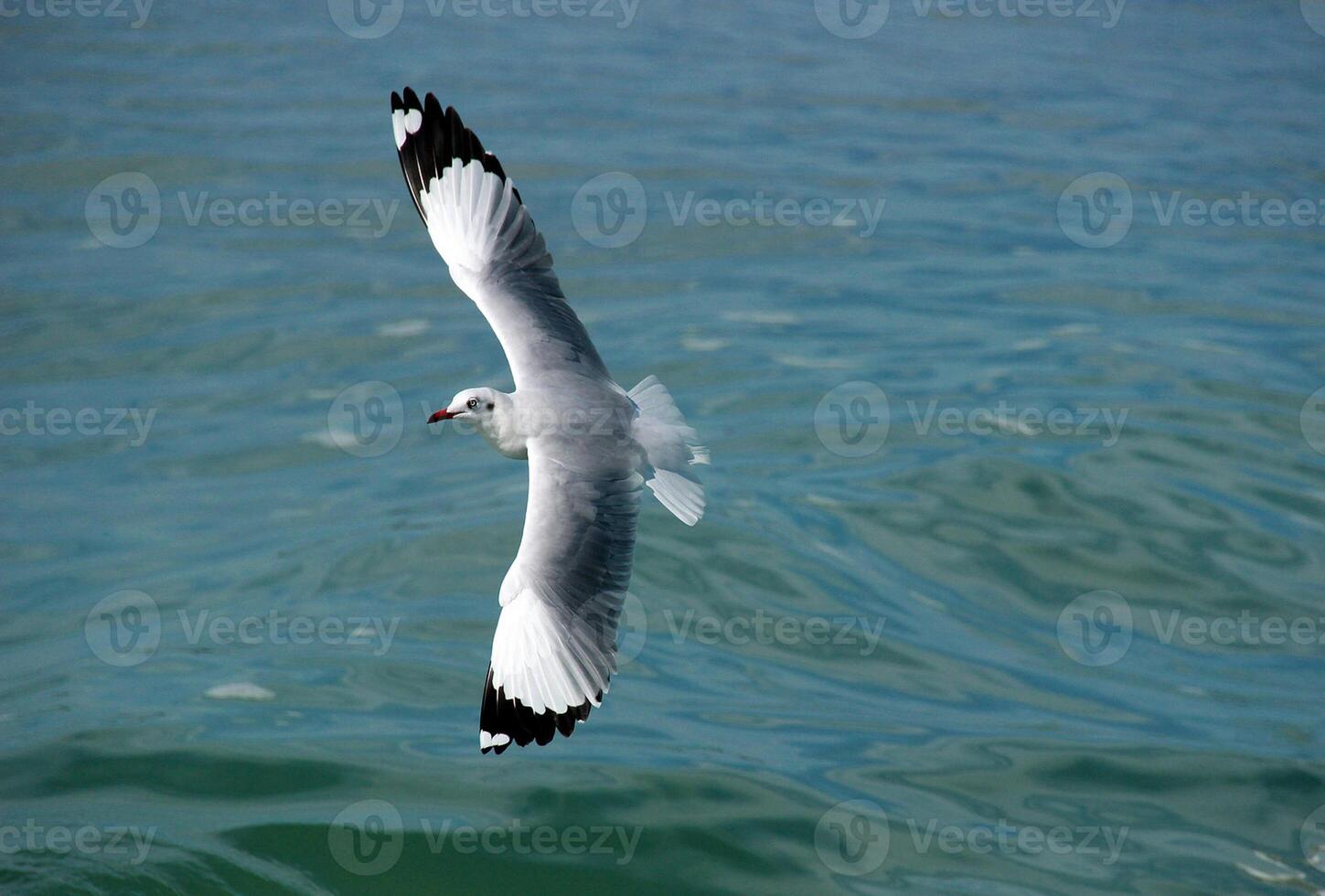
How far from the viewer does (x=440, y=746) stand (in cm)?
1056

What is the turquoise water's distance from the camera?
32.7 feet

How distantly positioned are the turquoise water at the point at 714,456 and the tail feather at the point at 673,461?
12.2ft

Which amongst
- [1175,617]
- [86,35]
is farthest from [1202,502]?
[86,35]

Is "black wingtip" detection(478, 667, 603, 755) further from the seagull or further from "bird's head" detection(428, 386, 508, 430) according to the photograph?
"bird's head" detection(428, 386, 508, 430)

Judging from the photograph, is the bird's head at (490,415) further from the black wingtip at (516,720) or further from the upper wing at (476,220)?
the black wingtip at (516,720)

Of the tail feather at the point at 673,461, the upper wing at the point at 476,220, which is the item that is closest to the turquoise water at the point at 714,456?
the tail feather at the point at 673,461

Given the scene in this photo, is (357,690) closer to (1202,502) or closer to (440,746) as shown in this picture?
(440,746)

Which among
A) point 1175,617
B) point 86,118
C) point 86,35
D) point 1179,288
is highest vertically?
point 86,35

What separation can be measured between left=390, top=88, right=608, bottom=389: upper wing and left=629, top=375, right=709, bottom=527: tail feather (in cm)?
57

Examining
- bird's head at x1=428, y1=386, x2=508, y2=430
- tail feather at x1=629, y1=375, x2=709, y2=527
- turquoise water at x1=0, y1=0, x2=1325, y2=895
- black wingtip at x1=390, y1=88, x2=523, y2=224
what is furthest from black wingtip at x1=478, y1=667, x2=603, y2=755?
turquoise water at x1=0, y1=0, x2=1325, y2=895

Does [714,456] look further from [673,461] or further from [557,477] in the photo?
[557,477]

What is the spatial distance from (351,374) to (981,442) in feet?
23.0

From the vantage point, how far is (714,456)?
1495cm

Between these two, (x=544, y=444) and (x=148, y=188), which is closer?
(x=544, y=444)
